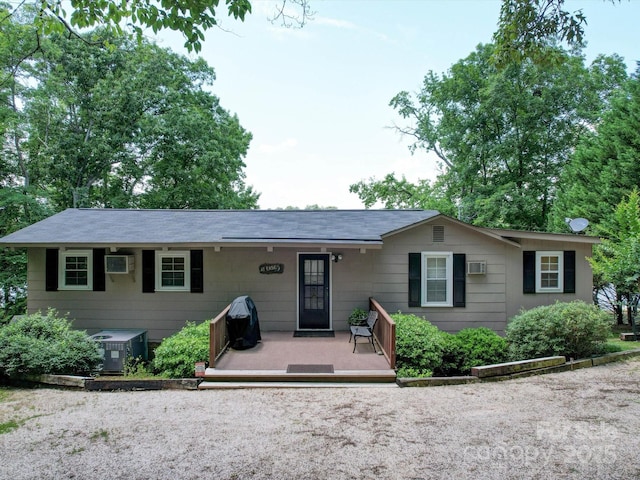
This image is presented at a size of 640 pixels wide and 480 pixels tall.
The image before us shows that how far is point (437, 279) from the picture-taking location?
9.69m

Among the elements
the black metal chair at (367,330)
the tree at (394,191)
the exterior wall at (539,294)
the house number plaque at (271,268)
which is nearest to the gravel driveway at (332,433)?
the black metal chair at (367,330)

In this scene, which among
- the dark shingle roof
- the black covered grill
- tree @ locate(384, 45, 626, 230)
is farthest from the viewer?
tree @ locate(384, 45, 626, 230)

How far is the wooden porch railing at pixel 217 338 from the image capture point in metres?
6.93

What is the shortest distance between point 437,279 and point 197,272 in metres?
5.89

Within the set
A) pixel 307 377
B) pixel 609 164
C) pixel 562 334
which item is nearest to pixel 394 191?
pixel 609 164

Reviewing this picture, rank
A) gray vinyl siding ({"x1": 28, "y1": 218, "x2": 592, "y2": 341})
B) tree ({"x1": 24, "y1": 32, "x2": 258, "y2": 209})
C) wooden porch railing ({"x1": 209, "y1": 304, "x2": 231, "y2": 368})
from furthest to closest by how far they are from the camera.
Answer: tree ({"x1": 24, "y1": 32, "x2": 258, "y2": 209}) < gray vinyl siding ({"x1": 28, "y1": 218, "x2": 592, "y2": 341}) < wooden porch railing ({"x1": 209, "y1": 304, "x2": 231, "y2": 368})

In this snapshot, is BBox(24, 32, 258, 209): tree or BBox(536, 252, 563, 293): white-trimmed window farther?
BBox(24, 32, 258, 209): tree

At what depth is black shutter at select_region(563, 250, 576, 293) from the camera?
9.74m

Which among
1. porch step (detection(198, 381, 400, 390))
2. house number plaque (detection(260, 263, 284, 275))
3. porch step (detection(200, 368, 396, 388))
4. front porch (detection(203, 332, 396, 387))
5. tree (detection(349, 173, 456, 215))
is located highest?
tree (detection(349, 173, 456, 215))

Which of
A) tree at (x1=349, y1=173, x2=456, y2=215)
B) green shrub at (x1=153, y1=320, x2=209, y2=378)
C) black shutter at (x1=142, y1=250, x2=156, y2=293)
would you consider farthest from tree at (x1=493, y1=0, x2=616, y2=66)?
tree at (x1=349, y1=173, x2=456, y2=215)

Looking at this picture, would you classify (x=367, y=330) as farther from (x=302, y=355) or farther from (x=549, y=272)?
(x=549, y=272)

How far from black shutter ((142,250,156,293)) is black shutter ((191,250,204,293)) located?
0.96 meters

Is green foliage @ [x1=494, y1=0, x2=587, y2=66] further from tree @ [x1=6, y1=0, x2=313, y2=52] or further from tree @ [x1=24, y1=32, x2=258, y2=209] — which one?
tree @ [x1=24, y1=32, x2=258, y2=209]

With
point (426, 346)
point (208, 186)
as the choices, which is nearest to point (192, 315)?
point (426, 346)
